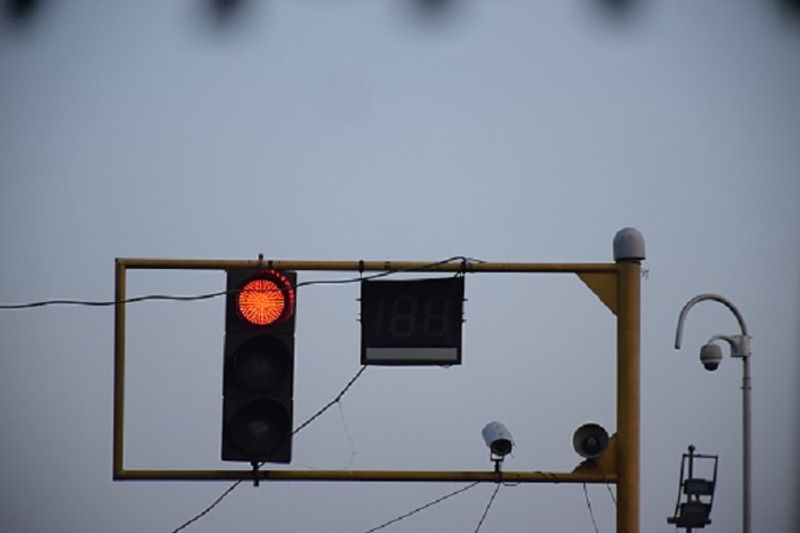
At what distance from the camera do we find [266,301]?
8953mm

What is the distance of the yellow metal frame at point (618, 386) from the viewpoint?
9273 mm

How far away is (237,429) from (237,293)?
0.86m

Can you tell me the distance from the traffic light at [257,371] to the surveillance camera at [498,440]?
1.72 metres

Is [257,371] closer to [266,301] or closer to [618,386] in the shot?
[266,301]

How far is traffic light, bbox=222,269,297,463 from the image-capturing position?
8.88m

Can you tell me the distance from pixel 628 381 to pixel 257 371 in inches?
95.3

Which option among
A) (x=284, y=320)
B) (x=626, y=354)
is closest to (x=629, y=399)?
(x=626, y=354)

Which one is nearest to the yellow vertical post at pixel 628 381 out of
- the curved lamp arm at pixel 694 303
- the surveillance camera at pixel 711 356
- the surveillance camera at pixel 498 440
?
the surveillance camera at pixel 498 440

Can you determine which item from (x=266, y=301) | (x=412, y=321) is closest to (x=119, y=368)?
(x=266, y=301)

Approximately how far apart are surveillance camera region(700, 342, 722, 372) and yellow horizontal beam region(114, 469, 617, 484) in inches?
432

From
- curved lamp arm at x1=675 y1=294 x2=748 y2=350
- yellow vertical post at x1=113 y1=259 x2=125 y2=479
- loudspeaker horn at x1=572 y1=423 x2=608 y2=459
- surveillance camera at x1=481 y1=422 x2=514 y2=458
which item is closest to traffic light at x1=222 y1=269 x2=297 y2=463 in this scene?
yellow vertical post at x1=113 y1=259 x2=125 y2=479

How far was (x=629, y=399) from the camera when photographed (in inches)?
365

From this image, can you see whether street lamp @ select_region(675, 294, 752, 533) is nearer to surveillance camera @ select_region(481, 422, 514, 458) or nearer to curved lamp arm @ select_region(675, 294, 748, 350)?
curved lamp arm @ select_region(675, 294, 748, 350)

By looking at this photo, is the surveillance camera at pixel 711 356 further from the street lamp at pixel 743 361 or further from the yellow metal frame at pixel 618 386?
the yellow metal frame at pixel 618 386
